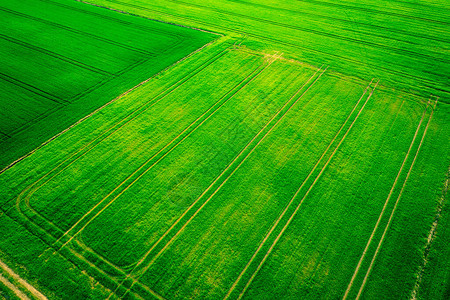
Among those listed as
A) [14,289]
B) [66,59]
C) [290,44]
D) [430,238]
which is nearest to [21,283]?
[14,289]

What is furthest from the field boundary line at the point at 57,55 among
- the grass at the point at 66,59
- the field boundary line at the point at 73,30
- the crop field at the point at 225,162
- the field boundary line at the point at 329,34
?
the field boundary line at the point at 329,34

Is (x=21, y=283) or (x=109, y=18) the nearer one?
(x=21, y=283)

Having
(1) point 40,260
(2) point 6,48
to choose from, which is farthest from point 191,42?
(1) point 40,260

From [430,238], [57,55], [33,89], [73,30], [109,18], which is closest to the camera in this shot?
[430,238]

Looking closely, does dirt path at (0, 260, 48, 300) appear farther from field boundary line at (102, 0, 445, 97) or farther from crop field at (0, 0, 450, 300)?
field boundary line at (102, 0, 445, 97)

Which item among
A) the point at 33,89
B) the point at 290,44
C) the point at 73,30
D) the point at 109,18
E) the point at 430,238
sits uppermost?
the point at 290,44

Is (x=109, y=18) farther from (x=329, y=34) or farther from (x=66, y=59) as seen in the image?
(x=329, y=34)
